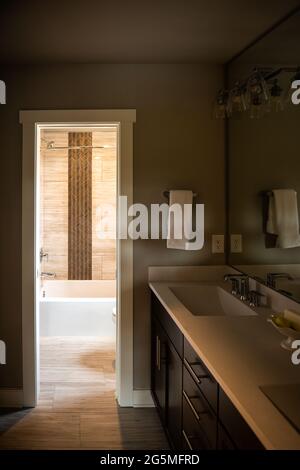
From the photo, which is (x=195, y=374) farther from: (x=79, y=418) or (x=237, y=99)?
(x=237, y=99)

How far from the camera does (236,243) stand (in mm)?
2908

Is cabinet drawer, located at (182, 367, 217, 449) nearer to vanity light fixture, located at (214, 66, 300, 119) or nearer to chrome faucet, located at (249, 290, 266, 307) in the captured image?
chrome faucet, located at (249, 290, 266, 307)

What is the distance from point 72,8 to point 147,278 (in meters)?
1.74

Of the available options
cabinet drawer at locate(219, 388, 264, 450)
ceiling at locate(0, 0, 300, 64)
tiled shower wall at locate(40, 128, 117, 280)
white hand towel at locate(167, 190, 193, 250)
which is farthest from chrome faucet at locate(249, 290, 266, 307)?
tiled shower wall at locate(40, 128, 117, 280)

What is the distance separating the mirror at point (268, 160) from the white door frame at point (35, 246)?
2.40 feet

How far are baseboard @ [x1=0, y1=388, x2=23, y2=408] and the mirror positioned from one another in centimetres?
177

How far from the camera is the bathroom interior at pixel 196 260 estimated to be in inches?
66.1

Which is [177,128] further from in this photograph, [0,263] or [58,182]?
[58,182]

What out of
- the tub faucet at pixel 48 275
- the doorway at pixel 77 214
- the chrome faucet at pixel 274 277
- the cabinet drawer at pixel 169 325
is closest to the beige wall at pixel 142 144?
the cabinet drawer at pixel 169 325

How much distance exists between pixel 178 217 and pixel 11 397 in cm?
172

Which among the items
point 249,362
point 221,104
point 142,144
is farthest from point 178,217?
point 249,362

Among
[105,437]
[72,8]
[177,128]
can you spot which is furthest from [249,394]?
[177,128]

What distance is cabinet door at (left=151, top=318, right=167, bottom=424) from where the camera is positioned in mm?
2545

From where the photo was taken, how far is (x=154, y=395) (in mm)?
2928
